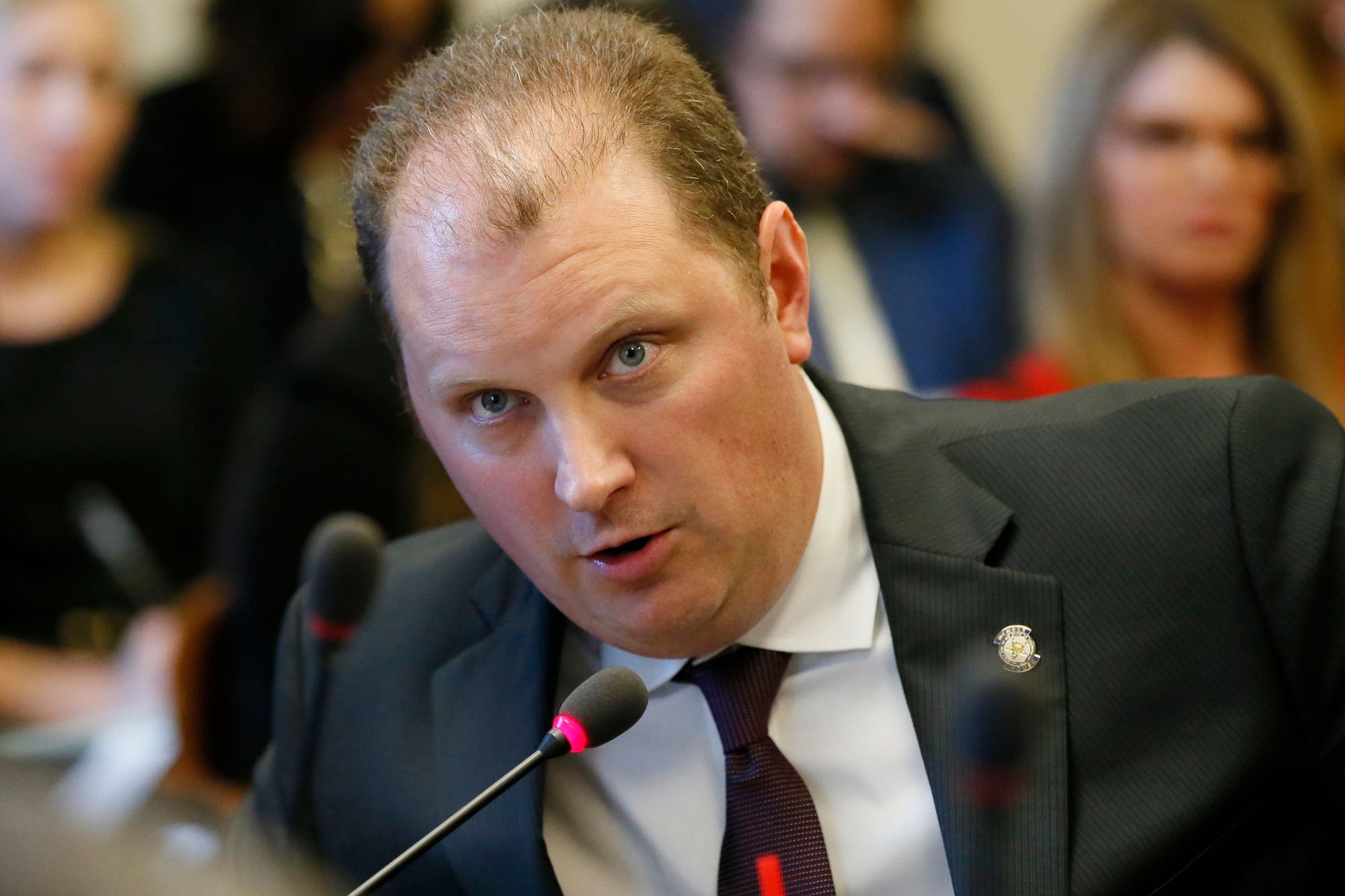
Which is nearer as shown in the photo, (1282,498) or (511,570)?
(1282,498)

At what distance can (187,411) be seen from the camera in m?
3.54

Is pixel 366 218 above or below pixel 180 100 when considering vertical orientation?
below

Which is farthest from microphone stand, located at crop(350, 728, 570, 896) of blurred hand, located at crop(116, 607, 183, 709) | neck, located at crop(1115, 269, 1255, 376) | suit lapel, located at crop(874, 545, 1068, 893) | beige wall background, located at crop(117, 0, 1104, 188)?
beige wall background, located at crop(117, 0, 1104, 188)

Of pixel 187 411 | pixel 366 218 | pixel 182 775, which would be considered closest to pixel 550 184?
pixel 366 218

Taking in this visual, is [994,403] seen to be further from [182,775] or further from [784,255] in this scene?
[182,775]

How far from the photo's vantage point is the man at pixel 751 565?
1.48 metres

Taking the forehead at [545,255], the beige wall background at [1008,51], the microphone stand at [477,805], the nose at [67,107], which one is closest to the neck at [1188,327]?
the forehead at [545,255]

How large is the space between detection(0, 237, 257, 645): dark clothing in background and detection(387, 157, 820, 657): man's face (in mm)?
2071

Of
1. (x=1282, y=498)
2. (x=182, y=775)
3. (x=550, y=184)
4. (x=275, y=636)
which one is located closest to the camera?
(x=550, y=184)

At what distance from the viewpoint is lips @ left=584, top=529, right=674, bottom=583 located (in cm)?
151

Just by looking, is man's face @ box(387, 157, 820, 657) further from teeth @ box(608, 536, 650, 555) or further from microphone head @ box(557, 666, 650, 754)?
microphone head @ box(557, 666, 650, 754)

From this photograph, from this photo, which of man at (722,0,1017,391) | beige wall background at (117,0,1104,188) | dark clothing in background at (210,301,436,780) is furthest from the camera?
beige wall background at (117,0,1104,188)

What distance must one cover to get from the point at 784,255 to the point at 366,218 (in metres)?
0.46

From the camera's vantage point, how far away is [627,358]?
4.84ft
